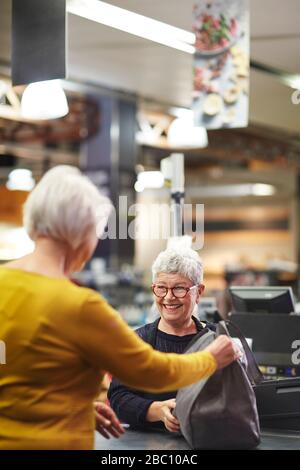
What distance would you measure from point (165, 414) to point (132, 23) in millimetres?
4089

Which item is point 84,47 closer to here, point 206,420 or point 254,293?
point 254,293

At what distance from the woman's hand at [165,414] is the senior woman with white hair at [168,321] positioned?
0.02 m

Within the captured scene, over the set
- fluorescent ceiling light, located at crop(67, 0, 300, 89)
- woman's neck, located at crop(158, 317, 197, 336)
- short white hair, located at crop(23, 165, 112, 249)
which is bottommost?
woman's neck, located at crop(158, 317, 197, 336)

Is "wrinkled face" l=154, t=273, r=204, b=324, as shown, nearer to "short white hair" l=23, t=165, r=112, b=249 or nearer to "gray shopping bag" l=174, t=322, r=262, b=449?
"gray shopping bag" l=174, t=322, r=262, b=449

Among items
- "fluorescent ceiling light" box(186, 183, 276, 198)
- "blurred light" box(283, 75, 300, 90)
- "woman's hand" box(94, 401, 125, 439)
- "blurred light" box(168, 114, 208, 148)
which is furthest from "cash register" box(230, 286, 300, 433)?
"fluorescent ceiling light" box(186, 183, 276, 198)

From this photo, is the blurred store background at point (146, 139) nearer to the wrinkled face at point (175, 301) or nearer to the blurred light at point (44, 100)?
the blurred light at point (44, 100)

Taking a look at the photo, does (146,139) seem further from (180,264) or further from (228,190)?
(228,190)

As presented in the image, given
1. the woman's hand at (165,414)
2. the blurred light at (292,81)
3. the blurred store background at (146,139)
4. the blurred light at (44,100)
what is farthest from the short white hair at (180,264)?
the blurred light at (292,81)

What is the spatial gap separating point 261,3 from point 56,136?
23.3 ft

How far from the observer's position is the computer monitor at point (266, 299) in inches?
188

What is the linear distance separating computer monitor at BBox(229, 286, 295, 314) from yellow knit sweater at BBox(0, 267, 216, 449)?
273cm

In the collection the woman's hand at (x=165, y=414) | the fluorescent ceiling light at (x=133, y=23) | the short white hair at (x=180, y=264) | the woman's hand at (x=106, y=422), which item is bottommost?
the woman's hand at (x=165, y=414)

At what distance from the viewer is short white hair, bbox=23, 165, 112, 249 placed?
2141 millimetres

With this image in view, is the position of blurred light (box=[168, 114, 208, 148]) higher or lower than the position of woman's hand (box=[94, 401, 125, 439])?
higher
